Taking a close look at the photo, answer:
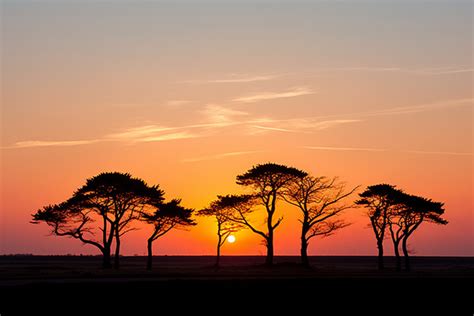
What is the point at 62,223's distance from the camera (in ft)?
322

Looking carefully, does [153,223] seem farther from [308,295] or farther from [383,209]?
[308,295]

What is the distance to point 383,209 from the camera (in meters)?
103

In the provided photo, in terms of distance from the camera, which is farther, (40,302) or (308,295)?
(308,295)

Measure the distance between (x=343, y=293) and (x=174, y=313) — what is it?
1634cm

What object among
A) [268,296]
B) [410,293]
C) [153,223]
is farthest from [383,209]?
[268,296]

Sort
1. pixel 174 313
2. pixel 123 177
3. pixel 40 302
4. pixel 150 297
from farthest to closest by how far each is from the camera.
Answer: pixel 123 177 < pixel 150 297 < pixel 40 302 < pixel 174 313

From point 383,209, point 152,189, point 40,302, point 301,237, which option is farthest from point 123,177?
point 40,302

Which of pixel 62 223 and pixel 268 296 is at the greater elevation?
pixel 62 223

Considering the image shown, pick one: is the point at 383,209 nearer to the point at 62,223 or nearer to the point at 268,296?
the point at 62,223

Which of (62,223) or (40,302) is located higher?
(62,223)

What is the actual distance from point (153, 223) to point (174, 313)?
65269mm

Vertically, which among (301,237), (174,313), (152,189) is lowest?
(174,313)

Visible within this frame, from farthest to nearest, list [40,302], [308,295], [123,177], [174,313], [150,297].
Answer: [123,177] < [308,295] < [150,297] < [40,302] < [174,313]

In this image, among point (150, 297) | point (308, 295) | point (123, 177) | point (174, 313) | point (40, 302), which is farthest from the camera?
point (123, 177)
